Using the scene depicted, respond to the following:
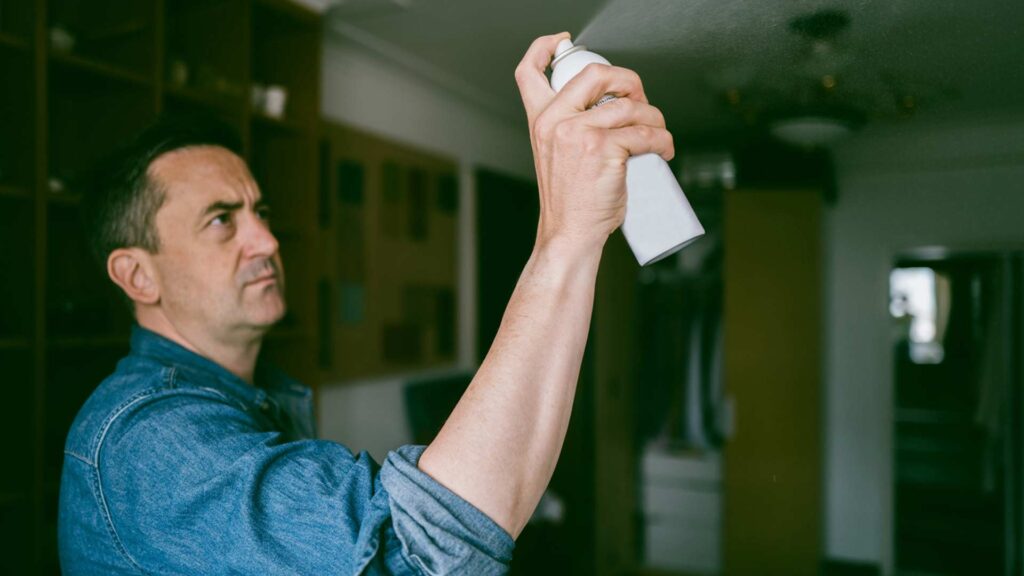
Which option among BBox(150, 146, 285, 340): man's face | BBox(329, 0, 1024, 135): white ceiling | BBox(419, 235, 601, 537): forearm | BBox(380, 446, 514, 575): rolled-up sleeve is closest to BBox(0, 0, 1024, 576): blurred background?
BBox(329, 0, 1024, 135): white ceiling

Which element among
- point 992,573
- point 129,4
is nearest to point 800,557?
point 992,573

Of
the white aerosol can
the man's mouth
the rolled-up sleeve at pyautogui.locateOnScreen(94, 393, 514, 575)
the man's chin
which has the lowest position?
the rolled-up sleeve at pyautogui.locateOnScreen(94, 393, 514, 575)

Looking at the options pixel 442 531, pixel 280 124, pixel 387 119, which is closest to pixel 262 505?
pixel 442 531

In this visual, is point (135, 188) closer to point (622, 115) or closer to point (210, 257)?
point (210, 257)

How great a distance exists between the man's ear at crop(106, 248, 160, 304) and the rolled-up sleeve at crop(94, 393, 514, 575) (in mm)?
213

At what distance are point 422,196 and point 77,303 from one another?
43.4 inches

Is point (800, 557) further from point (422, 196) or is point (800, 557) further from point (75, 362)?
point (75, 362)

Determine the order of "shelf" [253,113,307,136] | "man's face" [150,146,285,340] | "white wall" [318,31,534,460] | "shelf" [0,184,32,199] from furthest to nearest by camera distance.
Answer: "white wall" [318,31,534,460] < "shelf" [253,113,307,136] < "shelf" [0,184,32,199] < "man's face" [150,146,285,340]

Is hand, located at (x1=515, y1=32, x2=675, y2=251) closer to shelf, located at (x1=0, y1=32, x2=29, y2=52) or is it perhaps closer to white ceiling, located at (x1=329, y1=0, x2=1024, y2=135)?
white ceiling, located at (x1=329, y1=0, x2=1024, y2=135)

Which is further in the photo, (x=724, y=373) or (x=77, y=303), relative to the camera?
(x=724, y=373)

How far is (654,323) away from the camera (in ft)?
8.89

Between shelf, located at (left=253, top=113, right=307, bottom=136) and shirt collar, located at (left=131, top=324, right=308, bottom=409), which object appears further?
shelf, located at (left=253, top=113, right=307, bottom=136)

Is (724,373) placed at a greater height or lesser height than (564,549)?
greater

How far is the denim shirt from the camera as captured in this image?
Result: 0.34 meters
